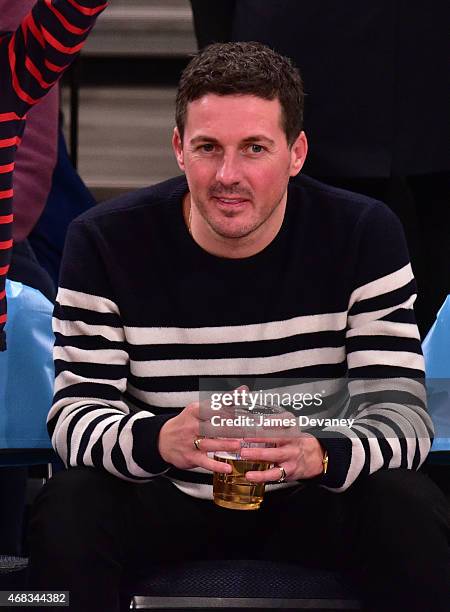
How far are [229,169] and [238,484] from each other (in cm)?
42

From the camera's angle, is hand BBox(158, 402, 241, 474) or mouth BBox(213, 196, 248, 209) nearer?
hand BBox(158, 402, 241, 474)

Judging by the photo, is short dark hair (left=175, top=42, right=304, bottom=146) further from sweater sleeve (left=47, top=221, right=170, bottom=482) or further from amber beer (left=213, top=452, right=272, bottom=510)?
amber beer (left=213, top=452, right=272, bottom=510)

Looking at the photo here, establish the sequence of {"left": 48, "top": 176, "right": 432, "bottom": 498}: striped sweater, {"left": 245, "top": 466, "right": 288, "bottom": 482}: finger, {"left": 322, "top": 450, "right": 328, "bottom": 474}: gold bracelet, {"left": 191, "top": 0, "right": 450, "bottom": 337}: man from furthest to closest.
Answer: {"left": 191, "top": 0, "right": 450, "bottom": 337}: man → {"left": 48, "top": 176, "right": 432, "bottom": 498}: striped sweater → {"left": 322, "top": 450, "right": 328, "bottom": 474}: gold bracelet → {"left": 245, "top": 466, "right": 288, "bottom": 482}: finger

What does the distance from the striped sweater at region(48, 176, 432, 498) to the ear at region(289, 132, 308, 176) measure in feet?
0.24

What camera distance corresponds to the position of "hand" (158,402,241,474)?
5.06 ft

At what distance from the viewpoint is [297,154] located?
1787 mm

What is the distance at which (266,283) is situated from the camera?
1775mm

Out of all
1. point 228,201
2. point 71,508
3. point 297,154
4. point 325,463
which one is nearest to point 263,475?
point 325,463

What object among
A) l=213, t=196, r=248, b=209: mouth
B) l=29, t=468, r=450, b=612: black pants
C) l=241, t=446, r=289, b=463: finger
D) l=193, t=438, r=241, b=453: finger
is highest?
l=213, t=196, r=248, b=209: mouth

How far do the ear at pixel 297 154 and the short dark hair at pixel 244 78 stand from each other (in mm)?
21

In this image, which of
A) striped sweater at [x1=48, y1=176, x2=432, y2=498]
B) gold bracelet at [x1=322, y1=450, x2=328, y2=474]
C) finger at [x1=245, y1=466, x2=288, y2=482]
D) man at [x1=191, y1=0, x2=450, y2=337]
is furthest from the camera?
man at [x1=191, y1=0, x2=450, y2=337]

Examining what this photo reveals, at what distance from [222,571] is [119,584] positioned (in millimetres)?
133

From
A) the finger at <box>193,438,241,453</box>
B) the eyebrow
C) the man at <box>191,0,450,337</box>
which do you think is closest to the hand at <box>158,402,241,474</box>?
the finger at <box>193,438,241,453</box>

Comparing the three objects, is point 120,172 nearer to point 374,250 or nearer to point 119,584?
point 374,250
